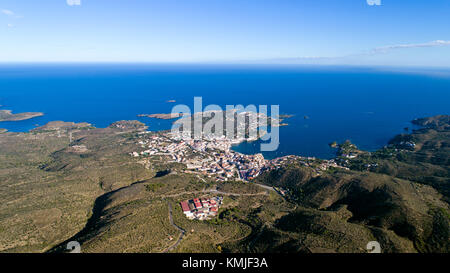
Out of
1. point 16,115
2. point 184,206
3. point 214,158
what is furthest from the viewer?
point 16,115

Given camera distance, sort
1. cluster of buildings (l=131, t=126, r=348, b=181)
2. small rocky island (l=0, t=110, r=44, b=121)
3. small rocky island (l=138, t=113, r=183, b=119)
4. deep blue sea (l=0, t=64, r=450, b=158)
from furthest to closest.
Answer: small rocky island (l=138, t=113, r=183, b=119) → small rocky island (l=0, t=110, r=44, b=121) → deep blue sea (l=0, t=64, r=450, b=158) → cluster of buildings (l=131, t=126, r=348, b=181)

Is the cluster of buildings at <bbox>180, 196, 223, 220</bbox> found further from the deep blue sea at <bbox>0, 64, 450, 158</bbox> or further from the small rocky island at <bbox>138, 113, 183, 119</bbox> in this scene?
the small rocky island at <bbox>138, 113, 183, 119</bbox>

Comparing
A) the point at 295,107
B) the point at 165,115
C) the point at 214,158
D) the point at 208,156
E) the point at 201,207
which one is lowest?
the point at 201,207

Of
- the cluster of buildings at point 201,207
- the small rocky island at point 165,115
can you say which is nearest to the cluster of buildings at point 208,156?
the cluster of buildings at point 201,207

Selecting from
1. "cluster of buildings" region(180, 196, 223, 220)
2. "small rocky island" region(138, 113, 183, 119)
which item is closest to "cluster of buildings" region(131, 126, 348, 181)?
"cluster of buildings" region(180, 196, 223, 220)

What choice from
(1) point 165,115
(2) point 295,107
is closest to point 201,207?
(1) point 165,115

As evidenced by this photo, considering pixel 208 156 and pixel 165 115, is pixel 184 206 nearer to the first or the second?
pixel 208 156

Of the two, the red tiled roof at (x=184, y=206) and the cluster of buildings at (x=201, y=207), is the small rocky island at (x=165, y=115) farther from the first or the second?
the red tiled roof at (x=184, y=206)
